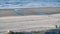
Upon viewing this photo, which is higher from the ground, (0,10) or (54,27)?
(0,10)

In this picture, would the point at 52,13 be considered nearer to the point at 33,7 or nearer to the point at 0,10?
the point at 33,7

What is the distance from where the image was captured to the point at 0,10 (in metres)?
1.08

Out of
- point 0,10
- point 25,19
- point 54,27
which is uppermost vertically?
point 0,10

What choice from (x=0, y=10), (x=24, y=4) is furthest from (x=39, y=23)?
(x=0, y=10)

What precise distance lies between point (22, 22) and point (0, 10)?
0.69ft

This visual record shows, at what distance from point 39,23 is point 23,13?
0.16 m

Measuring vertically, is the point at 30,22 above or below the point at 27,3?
below

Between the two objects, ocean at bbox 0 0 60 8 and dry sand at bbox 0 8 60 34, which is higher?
ocean at bbox 0 0 60 8

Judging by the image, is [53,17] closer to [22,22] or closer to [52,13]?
[52,13]

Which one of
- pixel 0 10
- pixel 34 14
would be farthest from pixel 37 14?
pixel 0 10

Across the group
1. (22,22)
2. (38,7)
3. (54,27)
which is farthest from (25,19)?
(54,27)

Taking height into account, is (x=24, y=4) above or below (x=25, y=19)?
above

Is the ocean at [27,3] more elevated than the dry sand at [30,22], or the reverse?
the ocean at [27,3]

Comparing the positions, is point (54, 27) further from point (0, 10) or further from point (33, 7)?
point (0, 10)
